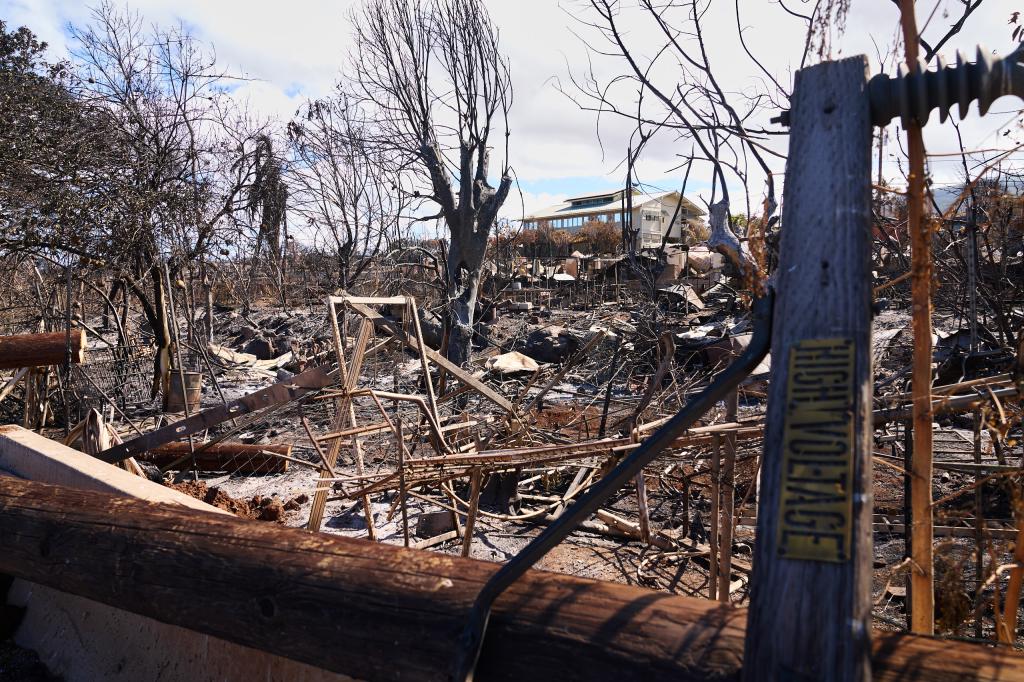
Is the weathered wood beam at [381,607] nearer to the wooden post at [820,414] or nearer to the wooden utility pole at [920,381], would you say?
the wooden post at [820,414]

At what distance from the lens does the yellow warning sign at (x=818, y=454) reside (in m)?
1.01

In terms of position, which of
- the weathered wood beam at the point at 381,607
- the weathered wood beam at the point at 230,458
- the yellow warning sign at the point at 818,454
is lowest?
the weathered wood beam at the point at 230,458

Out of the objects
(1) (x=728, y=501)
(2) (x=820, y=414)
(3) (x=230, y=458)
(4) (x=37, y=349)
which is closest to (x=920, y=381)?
(2) (x=820, y=414)

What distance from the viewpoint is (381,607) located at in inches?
62.6

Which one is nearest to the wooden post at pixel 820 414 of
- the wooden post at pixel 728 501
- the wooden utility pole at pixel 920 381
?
the wooden utility pole at pixel 920 381

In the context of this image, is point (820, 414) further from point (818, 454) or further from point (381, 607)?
point (381, 607)

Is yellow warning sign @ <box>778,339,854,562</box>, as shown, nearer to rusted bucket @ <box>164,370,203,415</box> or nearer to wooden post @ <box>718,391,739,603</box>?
wooden post @ <box>718,391,739,603</box>

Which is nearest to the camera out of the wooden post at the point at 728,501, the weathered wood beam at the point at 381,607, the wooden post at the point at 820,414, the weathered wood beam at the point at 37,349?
the wooden post at the point at 820,414

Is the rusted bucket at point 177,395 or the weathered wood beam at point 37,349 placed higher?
the weathered wood beam at point 37,349

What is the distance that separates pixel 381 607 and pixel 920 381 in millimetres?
1266

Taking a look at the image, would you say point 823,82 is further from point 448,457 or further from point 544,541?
point 448,457

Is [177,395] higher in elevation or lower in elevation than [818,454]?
lower

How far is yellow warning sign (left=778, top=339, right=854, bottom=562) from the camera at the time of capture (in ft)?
3.31

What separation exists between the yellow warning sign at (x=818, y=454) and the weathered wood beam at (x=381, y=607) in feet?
1.05
